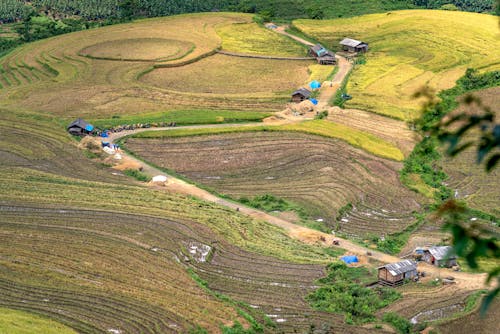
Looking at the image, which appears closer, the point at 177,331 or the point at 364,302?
the point at 177,331

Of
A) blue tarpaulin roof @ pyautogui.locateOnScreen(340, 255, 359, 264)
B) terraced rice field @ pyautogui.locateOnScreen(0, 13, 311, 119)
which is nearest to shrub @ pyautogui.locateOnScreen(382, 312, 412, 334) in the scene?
blue tarpaulin roof @ pyautogui.locateOnScreen(340, 255, 359, 264)

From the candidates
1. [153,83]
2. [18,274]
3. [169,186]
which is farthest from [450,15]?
[18,274]

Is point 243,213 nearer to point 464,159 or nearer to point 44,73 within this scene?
point 464,159

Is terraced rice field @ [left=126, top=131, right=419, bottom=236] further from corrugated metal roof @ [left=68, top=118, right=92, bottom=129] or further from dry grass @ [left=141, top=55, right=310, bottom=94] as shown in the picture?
dry grass @ [left=141, top=55, right=310, bottom=94]

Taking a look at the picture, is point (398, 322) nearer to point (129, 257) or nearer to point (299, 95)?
point (129, 257)

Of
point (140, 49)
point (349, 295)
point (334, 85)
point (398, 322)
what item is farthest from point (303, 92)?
point (398, 322)

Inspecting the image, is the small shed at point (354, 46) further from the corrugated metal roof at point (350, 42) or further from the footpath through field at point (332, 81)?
the footpath through field at point (332, 81)
